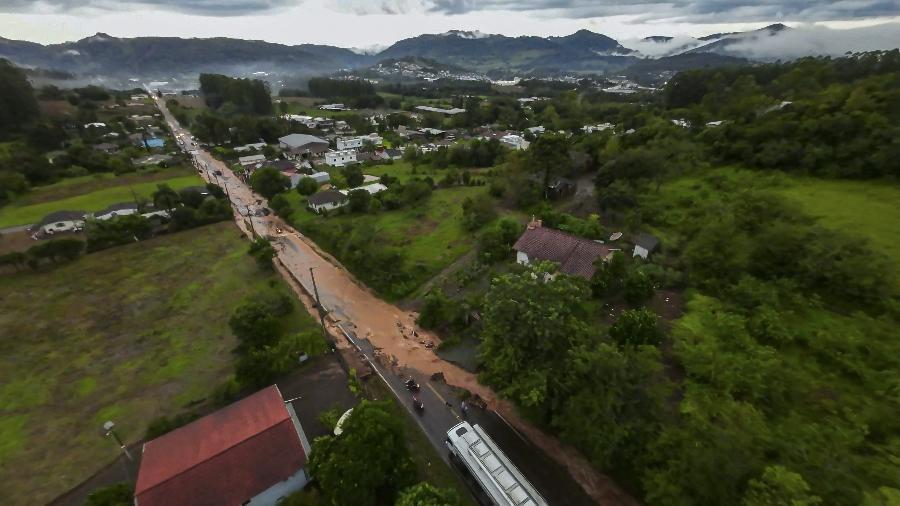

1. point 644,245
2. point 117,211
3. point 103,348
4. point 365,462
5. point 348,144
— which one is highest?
point 348,144

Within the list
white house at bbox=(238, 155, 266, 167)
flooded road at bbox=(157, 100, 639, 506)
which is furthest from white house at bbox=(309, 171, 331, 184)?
white house at bbox=(238, 155, 266, 167)

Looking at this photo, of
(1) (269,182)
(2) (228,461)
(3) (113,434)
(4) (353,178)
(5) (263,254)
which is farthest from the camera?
(4) (353,178)

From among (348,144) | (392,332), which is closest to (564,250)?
(392,332)

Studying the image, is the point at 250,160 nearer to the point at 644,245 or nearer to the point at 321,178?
the point at 321,178

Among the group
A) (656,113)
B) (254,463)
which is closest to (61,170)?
(254,463)

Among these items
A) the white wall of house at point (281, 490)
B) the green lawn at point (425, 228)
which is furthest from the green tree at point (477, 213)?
the white wall of house at point (281, 490)

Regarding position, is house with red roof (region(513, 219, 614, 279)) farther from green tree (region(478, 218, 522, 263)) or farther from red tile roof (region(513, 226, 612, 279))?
green tree (region(478, 218, 522, 263))
